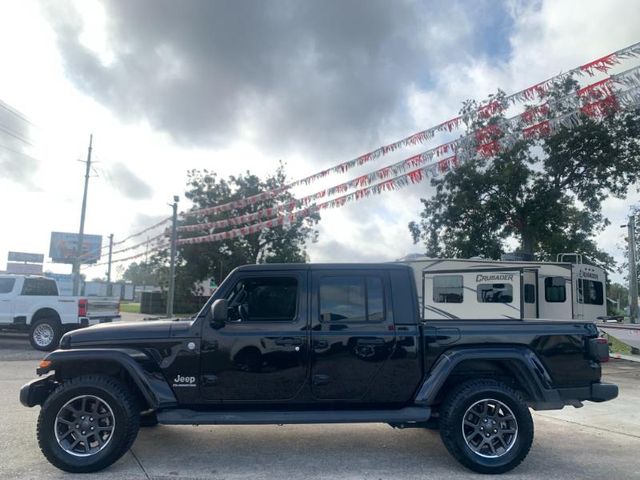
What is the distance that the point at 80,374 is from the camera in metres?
5.09

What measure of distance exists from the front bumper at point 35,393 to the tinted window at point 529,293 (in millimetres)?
13696

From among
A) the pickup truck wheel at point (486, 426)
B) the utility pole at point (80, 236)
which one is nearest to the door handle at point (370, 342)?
the pickup truck wheel at point (486, 426)

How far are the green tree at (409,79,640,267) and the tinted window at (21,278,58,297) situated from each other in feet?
56.8

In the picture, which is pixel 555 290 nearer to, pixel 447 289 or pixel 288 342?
pixel 447 289

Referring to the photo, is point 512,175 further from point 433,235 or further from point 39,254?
point 39,254

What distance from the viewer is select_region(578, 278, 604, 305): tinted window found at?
15977 millimetres

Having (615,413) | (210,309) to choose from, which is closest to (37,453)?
(210,309)

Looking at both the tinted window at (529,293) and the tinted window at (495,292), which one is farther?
the tinted window at (529,293)

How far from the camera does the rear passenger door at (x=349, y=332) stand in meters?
4.96

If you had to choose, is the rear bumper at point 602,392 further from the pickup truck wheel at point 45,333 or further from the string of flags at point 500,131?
the pickup truck wheel at point 45,333

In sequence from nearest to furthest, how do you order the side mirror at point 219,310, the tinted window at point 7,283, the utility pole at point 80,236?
1. the side mirror at point 219,310
2. the tinted window at point 7,283
3. the utility pole at point 80,236

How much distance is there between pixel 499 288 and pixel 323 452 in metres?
11.1

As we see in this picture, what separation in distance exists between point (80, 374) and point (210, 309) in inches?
56.2

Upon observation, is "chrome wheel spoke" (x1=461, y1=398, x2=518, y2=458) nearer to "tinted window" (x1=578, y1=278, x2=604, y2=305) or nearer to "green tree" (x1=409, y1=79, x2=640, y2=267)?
"tinted window" (x1=578, y1=278, x2=604, y2=305)
